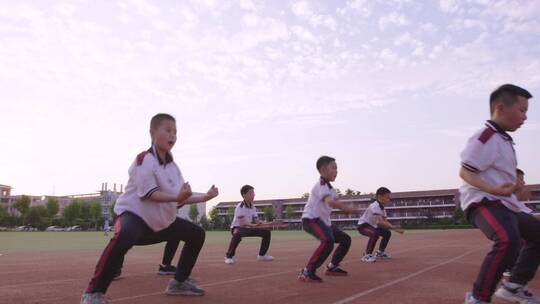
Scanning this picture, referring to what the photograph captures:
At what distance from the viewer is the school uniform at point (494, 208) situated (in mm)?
3486

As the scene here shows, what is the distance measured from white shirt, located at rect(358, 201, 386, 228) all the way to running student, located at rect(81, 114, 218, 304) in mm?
5937

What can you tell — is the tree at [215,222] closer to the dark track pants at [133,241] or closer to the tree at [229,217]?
the tree at [229,217]

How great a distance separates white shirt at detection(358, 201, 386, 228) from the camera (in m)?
9.99

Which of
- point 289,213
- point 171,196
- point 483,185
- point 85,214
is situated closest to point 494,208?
point 483,185

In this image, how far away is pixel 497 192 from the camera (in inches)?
137

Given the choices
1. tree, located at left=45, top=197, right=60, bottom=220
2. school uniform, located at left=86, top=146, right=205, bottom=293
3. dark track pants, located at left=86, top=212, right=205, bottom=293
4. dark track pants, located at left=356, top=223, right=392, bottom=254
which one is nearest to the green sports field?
dark track pants, located at left=356, top=223, right=392, bottom=254

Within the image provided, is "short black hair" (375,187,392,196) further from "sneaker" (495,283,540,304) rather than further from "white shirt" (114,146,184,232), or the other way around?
"white shirt" (114,146,184,232)

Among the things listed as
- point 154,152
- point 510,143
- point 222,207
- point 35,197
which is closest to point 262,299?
point 154,152

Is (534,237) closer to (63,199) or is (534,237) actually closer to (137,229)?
(137,229)

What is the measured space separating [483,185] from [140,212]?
118 inches

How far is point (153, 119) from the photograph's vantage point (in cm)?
459

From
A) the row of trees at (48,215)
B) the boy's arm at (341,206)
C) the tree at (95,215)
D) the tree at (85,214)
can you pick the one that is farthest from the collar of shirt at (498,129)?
the tree at (85,214)

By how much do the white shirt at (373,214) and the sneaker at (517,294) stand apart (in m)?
5.51

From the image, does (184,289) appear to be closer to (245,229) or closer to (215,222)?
(245,229)
